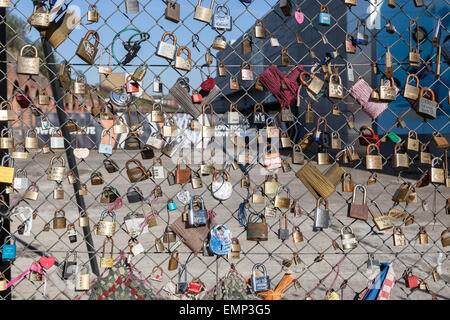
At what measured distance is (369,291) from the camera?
8.45 feet

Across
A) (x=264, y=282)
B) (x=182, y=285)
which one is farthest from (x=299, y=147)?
(x=182, y=285)

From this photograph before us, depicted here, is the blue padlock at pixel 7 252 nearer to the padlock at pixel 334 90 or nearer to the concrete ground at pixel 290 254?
the concrete ground at pixel 290 254

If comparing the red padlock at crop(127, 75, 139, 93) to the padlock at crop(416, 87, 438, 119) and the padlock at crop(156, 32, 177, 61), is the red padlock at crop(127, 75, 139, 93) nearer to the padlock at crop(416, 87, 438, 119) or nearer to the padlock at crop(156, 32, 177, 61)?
the padlock at crop(156, 32, 177, 61)

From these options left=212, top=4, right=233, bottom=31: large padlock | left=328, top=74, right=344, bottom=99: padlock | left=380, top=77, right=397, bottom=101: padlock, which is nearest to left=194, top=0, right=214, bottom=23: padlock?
left=212, top=4, right=233, bottom=31: large padlock

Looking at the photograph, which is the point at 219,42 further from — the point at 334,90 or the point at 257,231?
the point at 257,231

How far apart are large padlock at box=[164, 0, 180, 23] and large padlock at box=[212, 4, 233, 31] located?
0.20 m

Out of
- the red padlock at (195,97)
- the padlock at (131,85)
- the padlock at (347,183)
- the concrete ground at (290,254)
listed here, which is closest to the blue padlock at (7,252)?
the concrete ground at (290,254)

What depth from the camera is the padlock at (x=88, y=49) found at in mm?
2211

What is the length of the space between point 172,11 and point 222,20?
0.27m

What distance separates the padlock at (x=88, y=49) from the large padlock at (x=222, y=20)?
2.09 feet

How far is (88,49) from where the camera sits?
2260mm
